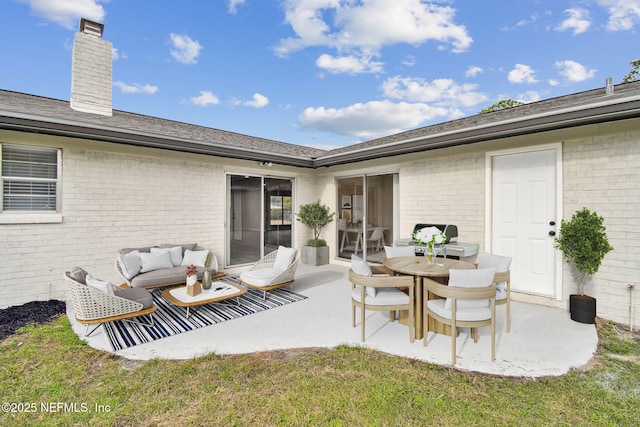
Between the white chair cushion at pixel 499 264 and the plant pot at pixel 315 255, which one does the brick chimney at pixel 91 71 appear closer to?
the plant pot at pixel 315 255

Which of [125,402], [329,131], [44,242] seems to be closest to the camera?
[125,402]

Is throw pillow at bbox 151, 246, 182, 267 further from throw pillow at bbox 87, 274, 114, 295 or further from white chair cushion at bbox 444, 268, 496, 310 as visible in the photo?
white chair cushion at bbox 444, 268, 496, 310

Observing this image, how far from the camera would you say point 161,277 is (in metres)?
5.18

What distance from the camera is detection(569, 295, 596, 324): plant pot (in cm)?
411

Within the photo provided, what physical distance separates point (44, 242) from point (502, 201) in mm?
8322

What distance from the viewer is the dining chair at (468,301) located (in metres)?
3.04

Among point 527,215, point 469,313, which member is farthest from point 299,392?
point 527,215

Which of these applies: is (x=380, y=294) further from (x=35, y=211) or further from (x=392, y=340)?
(x=35, y=211)

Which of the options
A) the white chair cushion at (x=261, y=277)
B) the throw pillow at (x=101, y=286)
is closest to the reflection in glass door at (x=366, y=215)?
the white chair cushion at (x=261, y=277)

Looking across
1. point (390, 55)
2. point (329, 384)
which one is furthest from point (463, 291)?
point (390, 55)

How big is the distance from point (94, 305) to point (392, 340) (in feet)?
12.3

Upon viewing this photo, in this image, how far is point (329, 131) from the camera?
15414 mm

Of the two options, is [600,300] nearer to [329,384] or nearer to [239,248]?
[329,384]

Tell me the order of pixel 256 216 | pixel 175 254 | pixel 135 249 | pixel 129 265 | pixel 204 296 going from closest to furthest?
pixel 204 296 < pixel 129 265 < pixel 135 249 < pixel 175 254 < pixel 256 216
